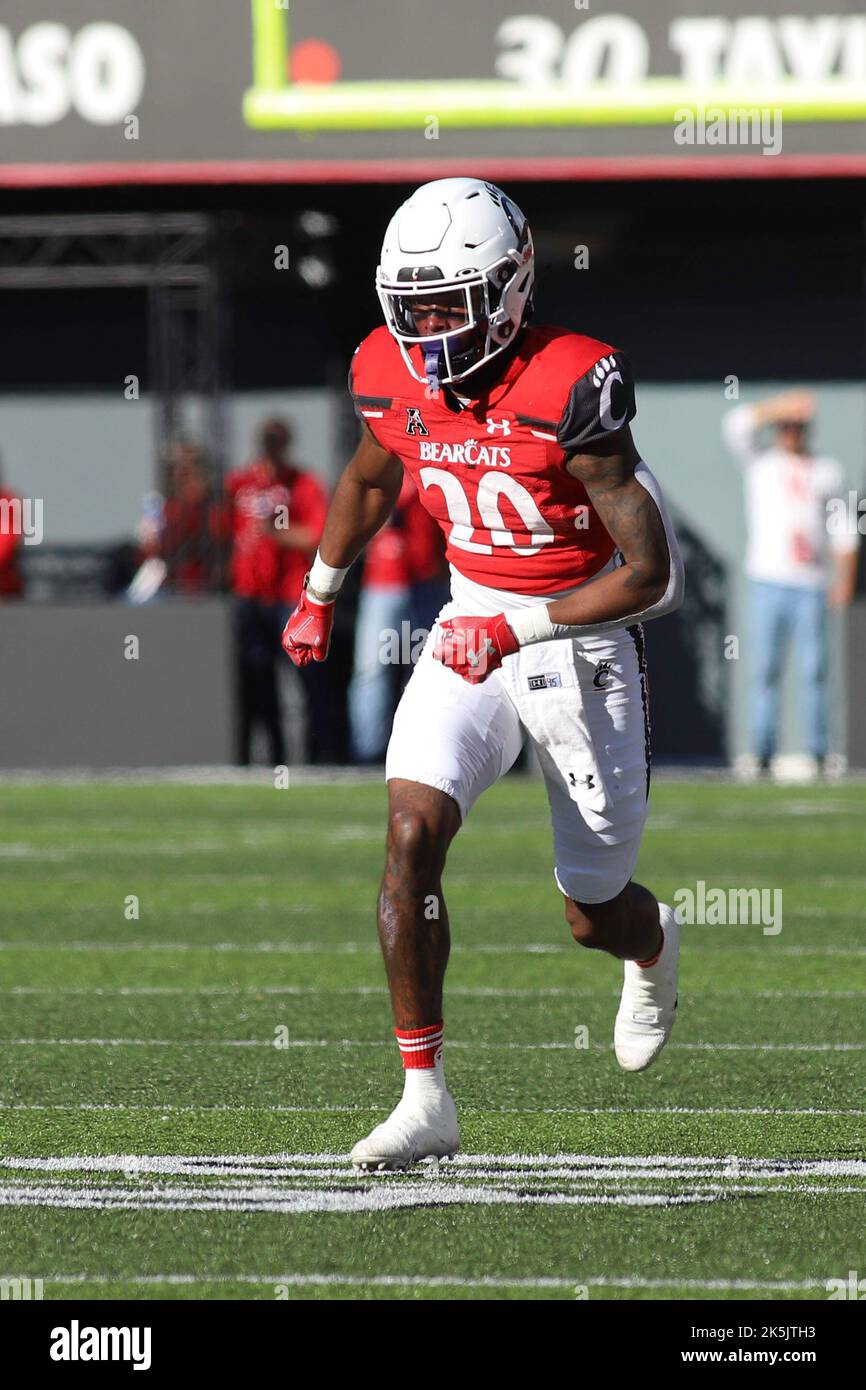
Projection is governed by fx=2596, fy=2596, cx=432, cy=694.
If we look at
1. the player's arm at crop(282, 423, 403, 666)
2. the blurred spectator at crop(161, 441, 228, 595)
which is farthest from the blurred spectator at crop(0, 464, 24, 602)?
the player's arm at crop(282, 423, 403, 666)

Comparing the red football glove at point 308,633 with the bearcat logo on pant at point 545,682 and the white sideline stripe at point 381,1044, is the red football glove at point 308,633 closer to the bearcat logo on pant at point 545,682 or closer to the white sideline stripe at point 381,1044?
the bearcat logo on pant at point 545,682

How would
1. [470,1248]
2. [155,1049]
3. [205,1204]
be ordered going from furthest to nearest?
1. [155,1049]
2. [205,1204]
3. [470,1248]

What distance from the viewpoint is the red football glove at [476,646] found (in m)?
5.43

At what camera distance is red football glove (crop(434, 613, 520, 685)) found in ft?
17.8

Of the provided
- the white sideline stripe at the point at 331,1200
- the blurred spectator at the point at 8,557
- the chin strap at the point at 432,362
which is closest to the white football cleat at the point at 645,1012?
the white sideline stripe at the point at 331,1200

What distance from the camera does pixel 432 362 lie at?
5.52 meters

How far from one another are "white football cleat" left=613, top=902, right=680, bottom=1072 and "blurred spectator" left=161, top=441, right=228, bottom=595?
10211 millimetres

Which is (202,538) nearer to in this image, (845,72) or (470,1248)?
(845,72)

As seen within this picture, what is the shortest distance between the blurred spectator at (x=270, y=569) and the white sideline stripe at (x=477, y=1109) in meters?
9.29

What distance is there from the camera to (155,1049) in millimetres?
6832

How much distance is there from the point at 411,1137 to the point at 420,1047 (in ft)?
0.77

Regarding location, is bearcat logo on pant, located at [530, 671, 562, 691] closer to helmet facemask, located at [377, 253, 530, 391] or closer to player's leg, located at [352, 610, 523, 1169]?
player's leg, located at [352, 610, 523, 1169]

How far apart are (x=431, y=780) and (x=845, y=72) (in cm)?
1127
